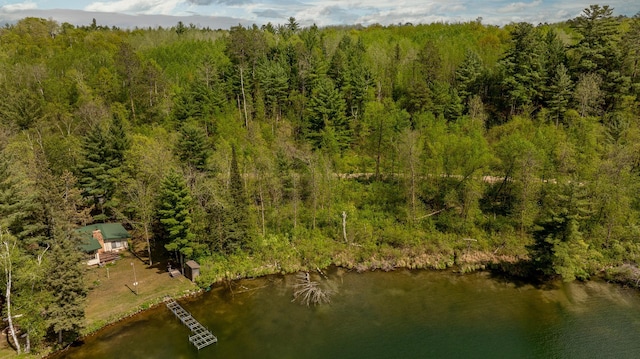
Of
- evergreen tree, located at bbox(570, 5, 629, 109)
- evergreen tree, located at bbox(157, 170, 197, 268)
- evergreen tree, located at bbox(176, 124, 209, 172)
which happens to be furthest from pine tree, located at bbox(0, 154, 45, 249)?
evergreen tree, located at bbox(570, 5, 629, 109)

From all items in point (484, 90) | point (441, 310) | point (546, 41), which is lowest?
point (441, 310)

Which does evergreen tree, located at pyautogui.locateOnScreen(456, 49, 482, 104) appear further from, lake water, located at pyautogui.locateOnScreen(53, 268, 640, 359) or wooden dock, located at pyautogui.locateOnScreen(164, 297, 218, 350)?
wooden dock, located at pyautogui.locateOnScreen(164, 297, 218, 350)

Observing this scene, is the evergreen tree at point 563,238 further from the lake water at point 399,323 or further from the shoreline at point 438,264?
the shoreline at point 438,264

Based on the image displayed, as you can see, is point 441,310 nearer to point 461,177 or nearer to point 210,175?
point 461,177

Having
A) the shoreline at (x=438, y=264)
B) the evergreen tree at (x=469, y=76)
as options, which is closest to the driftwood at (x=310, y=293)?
the shoreline at (x=438, y=264)

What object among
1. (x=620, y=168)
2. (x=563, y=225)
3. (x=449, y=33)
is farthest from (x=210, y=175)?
(x=449, y=33)

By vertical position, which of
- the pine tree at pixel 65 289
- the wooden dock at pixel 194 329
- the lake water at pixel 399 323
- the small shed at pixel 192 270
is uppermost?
the pine tree at pixel 65 289

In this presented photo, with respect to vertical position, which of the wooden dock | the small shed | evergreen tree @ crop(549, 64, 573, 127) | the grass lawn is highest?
evergreen tree @ crop(549, 64, 573, 127)
